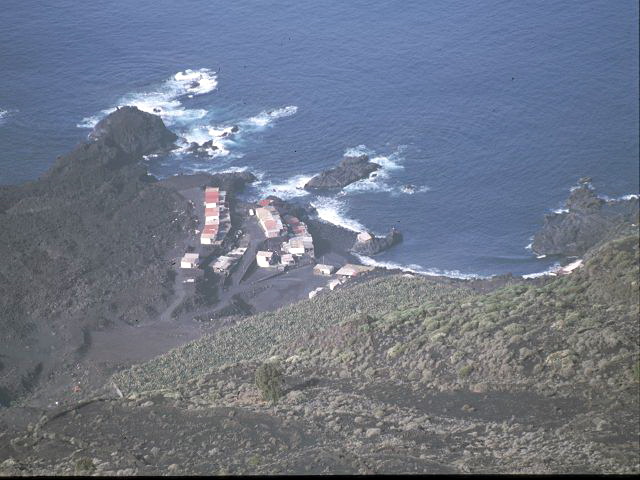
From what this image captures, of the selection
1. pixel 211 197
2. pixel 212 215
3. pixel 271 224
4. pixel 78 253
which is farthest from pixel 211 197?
pixel 78 253

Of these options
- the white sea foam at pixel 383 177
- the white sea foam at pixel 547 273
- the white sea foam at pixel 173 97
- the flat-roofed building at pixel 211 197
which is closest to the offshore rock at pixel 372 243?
the white sea foam at pixel 383 177

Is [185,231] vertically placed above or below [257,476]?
below

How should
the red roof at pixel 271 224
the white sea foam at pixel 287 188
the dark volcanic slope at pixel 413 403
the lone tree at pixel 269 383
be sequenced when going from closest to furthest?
the dark volcanic slope at pixel 413 403 < the lone tree at pixel 269 383 < the red roof at pixel 271 224 < the white sea foam at pixel 287 188

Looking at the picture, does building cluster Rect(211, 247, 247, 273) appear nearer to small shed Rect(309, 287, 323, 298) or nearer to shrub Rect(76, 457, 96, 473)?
small shed Rect(309, 287, 323, 298)

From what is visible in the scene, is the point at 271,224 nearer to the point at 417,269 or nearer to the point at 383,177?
the point at 417,269

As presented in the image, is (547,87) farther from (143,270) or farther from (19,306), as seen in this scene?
(19,306)

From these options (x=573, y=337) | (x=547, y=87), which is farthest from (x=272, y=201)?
(x=573, y=337)

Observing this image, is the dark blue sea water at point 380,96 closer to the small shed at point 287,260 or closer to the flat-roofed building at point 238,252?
the small shed at point 287,260
